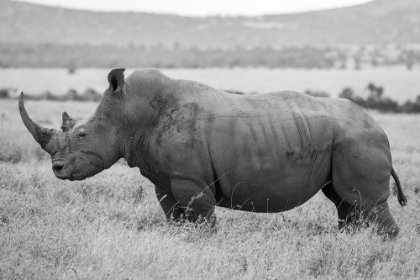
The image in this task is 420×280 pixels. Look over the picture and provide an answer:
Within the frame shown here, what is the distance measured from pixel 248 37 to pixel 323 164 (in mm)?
111493

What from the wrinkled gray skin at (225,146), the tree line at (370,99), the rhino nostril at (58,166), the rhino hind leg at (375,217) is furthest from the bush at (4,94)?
the rhino hind leg at (375,217)

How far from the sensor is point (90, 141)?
23.6ft

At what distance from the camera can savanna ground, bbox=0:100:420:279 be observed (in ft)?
19.2

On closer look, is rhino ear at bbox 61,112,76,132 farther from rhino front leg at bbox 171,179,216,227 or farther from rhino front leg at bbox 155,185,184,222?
rhino front leg at bbox 171,179,216,227

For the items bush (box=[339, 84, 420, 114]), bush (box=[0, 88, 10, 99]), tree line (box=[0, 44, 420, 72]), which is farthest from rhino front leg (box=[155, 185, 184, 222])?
tree line (box=[0, 44, 420, 72])

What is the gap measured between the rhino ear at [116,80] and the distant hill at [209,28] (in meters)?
91.6

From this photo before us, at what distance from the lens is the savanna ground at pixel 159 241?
231 inches

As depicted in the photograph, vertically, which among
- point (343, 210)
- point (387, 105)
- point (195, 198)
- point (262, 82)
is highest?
point (195, 198)

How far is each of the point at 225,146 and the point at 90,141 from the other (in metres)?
1.40

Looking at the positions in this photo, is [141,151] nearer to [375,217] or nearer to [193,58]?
[375,217]

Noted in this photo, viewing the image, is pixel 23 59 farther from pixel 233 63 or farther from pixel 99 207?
pixel 99 207

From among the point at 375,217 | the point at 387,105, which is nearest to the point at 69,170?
the point at 375,217

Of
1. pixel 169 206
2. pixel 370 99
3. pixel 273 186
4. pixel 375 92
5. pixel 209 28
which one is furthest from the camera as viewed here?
pixel 209 28

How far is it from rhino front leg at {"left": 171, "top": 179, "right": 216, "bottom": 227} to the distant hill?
91.9m
